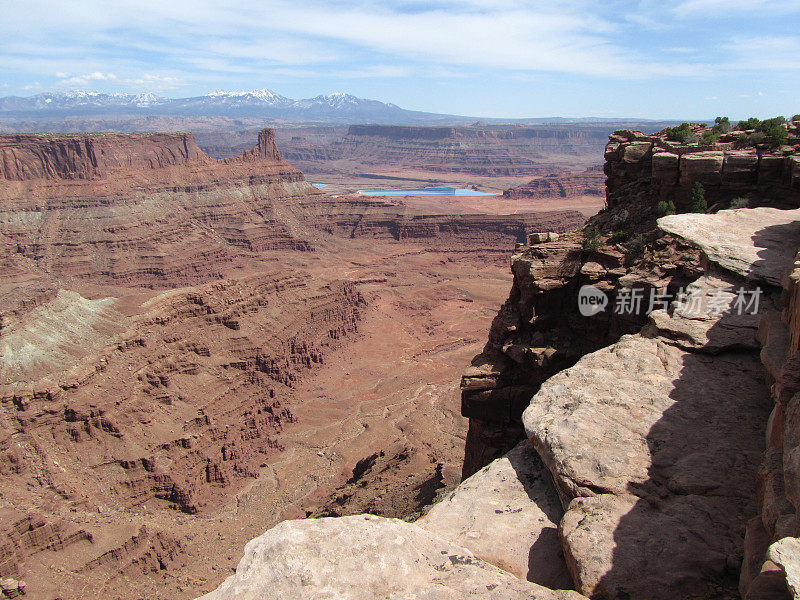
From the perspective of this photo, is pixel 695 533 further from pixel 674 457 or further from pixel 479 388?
pixel 479 388

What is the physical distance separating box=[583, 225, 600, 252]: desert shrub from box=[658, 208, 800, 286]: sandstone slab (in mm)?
2216

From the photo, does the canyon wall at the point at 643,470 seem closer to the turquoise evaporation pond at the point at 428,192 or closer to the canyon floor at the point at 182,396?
the canyon floor at the point at 182,396

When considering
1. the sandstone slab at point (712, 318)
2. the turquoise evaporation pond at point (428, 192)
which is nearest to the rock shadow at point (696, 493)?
the sandstone slab at point (712, 318)

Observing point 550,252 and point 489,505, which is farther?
point 550,252

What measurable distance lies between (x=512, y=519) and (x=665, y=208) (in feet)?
51.7

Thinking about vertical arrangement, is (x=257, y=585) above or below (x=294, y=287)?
above

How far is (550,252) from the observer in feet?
67.8

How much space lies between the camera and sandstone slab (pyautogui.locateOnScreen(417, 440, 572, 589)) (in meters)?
8.94

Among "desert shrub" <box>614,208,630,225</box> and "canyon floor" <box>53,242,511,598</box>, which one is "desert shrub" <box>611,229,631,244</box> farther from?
"canyon floor" <box>53,242,511,598</box>

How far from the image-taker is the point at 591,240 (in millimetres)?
20500

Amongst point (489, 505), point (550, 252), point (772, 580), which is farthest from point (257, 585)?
point (550, 252)

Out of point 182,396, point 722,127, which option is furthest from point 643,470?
point 182,396

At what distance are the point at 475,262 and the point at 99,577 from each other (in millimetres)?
77413

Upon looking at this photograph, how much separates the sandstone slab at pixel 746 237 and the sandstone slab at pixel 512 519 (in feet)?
28.6
